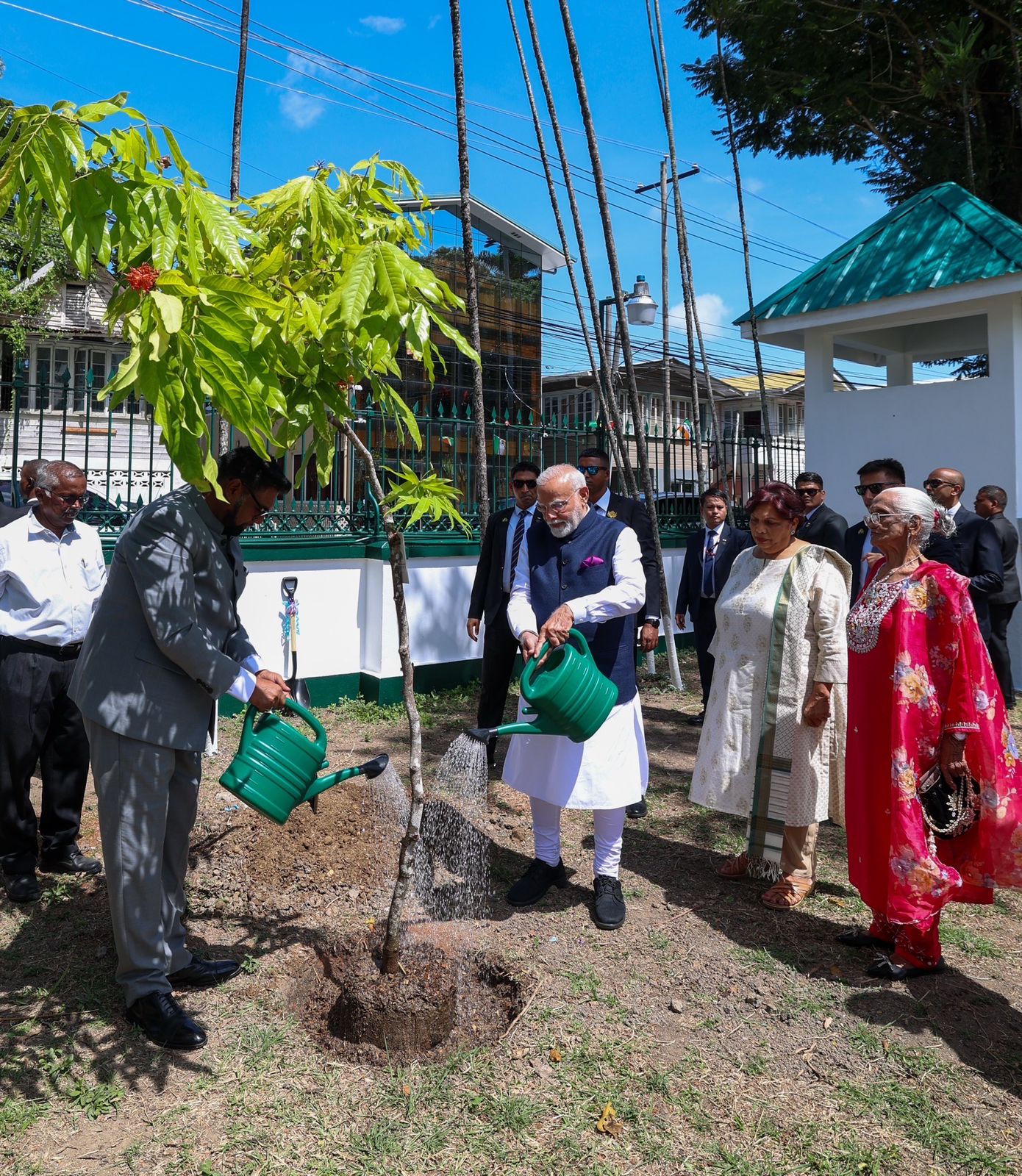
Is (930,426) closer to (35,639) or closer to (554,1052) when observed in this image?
(554,1052)

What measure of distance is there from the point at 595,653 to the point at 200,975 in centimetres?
193

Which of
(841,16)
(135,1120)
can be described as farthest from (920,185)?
(135,1120)

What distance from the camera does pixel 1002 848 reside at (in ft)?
11.0

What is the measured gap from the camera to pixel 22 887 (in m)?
4.05

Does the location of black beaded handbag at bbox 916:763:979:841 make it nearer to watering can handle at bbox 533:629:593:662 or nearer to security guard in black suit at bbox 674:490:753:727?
watering can handle at bbox 533:629:593:662

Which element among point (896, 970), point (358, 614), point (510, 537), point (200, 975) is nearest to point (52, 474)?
point (200, 975)

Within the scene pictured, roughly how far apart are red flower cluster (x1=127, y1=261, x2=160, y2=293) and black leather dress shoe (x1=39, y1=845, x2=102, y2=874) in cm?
313

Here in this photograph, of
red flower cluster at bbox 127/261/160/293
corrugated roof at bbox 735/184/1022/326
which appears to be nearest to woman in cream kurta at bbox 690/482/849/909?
red flower cluster at bbox 127/261/160/293

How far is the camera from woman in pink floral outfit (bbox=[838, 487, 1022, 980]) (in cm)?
336

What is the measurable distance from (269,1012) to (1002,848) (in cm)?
265

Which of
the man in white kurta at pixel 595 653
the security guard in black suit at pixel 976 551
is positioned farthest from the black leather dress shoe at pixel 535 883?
the security guard in black suit at pixel 976 551

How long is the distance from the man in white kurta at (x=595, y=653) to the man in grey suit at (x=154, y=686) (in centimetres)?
128

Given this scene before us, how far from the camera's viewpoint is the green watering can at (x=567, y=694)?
3.40 metres

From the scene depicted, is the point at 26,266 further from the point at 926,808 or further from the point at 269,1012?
the point at 926,808
